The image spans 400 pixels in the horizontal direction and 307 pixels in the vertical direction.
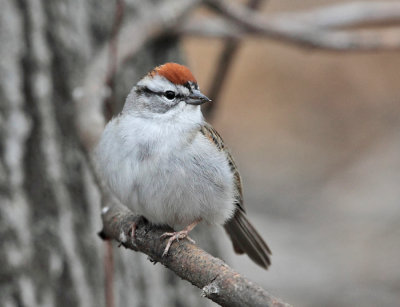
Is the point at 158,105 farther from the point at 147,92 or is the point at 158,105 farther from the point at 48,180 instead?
the point at 48,180

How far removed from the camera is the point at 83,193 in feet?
13.8

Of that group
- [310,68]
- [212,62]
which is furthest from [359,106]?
[212,62]

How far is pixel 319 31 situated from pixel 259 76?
5633mm

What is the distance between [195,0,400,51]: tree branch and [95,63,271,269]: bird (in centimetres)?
169

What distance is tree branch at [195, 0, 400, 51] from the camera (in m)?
4.96

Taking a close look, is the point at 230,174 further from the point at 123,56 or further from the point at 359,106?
the point at 359,106

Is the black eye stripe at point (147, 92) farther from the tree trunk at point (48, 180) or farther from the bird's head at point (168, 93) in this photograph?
the tree trunk at point (48, 180)

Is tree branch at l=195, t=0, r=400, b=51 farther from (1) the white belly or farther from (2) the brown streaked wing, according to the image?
(1) the white belly

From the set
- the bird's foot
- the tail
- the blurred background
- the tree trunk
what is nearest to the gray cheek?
the blurred background

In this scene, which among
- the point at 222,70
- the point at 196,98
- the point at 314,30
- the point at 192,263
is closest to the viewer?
the point at 192,263

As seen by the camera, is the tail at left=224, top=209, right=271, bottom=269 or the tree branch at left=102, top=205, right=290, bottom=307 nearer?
the tree branch at left=102, top=205, right=290, bottom=307

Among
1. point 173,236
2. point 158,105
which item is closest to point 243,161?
point 158,105

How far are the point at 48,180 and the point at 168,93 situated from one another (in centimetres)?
112

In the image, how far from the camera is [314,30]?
16.7ft
